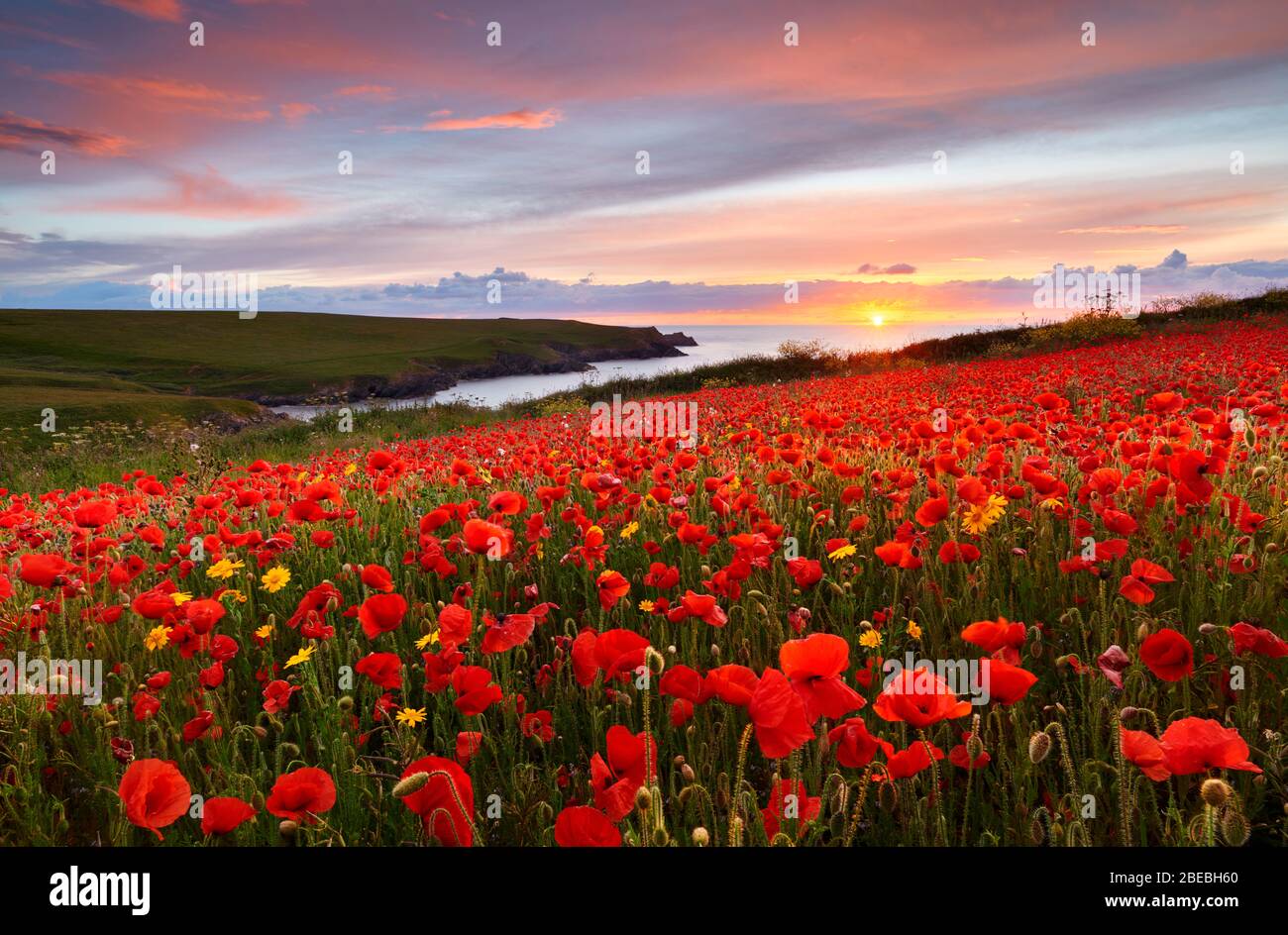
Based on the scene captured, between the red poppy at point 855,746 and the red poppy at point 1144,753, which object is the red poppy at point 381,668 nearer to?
the red poppy at point 855,746

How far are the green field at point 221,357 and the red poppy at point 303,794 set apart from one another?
36221 mm

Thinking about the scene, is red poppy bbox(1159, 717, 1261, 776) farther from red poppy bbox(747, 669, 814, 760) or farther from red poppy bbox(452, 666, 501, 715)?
red poppy bbox(452, 666, 501, 715)

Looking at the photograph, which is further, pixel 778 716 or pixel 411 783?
pixel 778 716

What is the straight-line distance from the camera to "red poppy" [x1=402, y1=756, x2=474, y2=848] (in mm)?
1258

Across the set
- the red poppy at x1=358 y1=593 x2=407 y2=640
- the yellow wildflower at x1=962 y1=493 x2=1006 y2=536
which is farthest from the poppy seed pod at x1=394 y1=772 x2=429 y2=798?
the yellow wildflower at x1=962 y1=493 x2=1006 y2=536

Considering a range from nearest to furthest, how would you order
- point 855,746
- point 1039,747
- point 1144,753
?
1. point 1144,753
2. point 1039,747
3. point 855,746

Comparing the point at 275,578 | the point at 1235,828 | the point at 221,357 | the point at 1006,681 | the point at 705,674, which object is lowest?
the point at 705,674

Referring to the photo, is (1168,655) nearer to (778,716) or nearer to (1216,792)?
(1216,792)

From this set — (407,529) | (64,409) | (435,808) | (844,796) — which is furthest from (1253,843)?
(64,409)

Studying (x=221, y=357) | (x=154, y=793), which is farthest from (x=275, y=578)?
(x=221, y=357)

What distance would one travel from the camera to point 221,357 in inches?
2968

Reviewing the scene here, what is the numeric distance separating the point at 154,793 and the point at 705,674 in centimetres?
176

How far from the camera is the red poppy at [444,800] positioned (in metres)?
1.26

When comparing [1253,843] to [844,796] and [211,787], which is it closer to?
[844,796]
